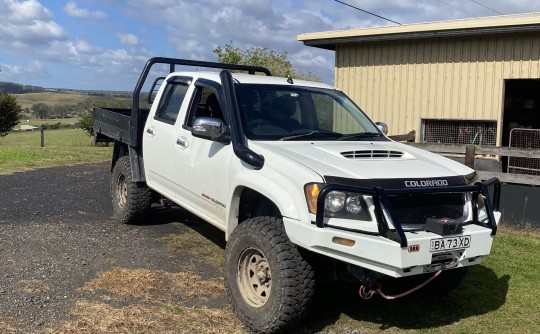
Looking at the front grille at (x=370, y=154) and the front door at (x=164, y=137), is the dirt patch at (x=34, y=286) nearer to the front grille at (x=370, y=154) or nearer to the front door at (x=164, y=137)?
the front door at (x=164, y=137)

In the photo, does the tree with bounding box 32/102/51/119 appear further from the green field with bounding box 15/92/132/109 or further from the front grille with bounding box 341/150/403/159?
the front grille with bounding box 341/150/403/159

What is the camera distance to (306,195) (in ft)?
13.5

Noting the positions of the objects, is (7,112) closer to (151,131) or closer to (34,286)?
(151,131)

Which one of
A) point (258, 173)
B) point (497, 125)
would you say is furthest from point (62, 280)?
point (497, 125)

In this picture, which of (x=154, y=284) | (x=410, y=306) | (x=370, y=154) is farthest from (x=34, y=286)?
(x=410, y=306)

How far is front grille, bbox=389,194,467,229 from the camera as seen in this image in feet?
13.7

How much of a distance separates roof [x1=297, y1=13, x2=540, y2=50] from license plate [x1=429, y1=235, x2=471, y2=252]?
654 cm

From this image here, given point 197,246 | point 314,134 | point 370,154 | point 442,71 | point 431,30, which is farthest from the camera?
point 442,71

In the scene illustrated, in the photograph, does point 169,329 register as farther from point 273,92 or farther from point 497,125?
point 497,125

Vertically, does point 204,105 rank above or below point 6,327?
above

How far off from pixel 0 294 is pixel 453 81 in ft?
28.8

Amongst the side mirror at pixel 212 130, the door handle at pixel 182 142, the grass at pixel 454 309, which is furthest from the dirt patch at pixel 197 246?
the side mirror at pixel 212 130

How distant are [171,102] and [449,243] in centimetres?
375

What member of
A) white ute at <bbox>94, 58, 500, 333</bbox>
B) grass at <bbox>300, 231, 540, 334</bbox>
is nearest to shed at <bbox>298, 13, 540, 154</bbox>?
grass at <bbox>300, 231, 540, 334</bbox>
